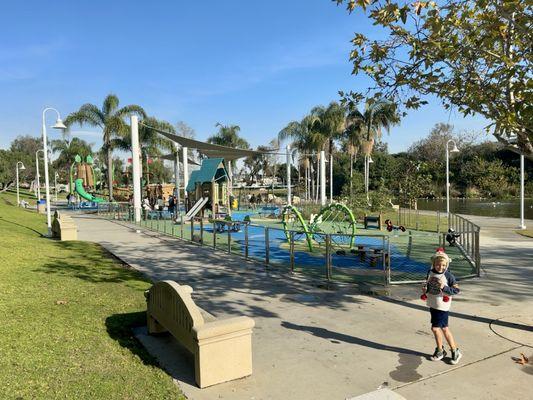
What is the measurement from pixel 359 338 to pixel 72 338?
356cm

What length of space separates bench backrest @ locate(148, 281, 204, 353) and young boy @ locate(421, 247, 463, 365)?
265 cm

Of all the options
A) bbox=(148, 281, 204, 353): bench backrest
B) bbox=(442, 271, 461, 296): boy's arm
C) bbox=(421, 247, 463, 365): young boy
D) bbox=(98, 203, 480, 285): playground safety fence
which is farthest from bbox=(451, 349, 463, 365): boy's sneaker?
bbox=(98, 203, 480, 285): playground safety fence

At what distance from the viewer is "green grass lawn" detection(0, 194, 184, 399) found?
400cm

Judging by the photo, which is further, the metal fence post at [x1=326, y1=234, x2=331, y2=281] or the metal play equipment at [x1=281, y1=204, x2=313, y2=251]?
the metal play equipment at [x1=281, y1=204, x2=313, y2=251]

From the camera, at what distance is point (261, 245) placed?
13.7 metres

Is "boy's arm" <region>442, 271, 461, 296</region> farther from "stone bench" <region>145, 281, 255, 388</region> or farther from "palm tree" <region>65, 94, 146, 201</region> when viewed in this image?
"palm tree" <region>65, 94, 146, 201</region>

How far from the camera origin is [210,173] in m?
25.5

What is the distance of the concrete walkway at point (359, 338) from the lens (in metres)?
4.28

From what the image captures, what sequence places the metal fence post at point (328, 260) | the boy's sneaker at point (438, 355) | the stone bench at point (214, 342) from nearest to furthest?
the stone bench at point (214, 342)
the boy's sneaker at point (438, 355)
the metal fence post at point (328, 260)

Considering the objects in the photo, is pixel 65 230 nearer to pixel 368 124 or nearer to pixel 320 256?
pixel 320 256

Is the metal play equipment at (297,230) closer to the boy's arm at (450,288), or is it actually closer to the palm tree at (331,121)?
the boy's arm at (450,288)

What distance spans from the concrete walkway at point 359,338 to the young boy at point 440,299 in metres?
0.21

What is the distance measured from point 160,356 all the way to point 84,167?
35.9 m

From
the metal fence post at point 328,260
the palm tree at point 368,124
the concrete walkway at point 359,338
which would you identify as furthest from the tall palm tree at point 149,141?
the metal fence post at point 328,260
